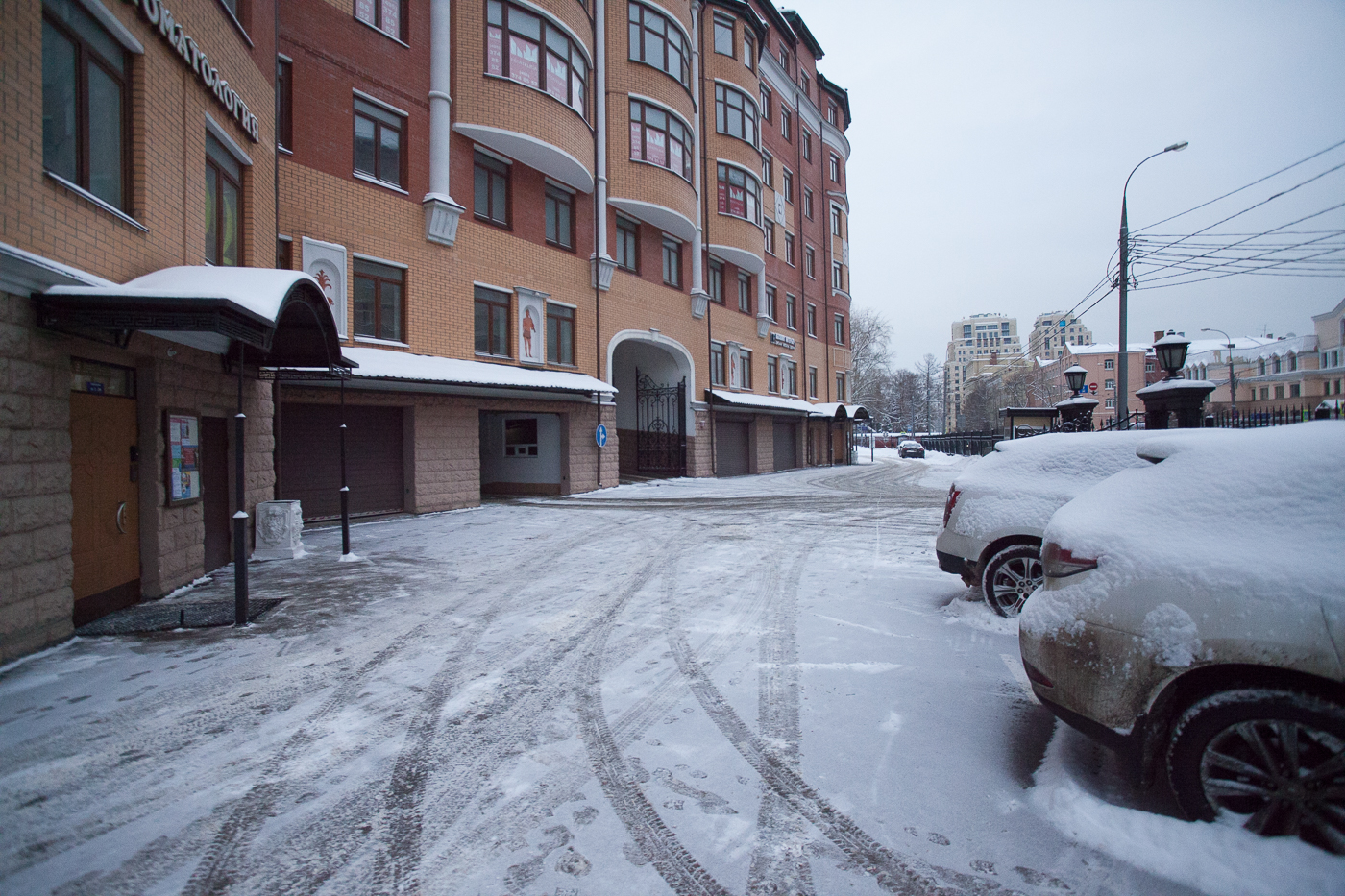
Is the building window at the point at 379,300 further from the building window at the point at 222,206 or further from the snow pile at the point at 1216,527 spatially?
the snow pile at the point at 1216,527

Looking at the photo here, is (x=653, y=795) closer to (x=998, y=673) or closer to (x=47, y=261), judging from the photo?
(x=998, y=673)

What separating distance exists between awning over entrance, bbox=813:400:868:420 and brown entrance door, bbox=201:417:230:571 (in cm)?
2743

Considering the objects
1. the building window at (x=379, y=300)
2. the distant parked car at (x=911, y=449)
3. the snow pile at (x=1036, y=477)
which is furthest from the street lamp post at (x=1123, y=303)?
the distant parked car at (x=911, y=449)

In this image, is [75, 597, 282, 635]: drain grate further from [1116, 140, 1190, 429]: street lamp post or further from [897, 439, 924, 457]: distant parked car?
[897, 439, 924, 457]: distant parked car

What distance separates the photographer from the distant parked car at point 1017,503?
18.3ft

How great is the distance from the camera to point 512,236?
16.5 metres

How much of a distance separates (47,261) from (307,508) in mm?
9032

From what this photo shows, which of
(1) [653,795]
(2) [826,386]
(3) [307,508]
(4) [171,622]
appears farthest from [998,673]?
(2) [826,386]

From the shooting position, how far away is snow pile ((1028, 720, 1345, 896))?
2334 millimetres

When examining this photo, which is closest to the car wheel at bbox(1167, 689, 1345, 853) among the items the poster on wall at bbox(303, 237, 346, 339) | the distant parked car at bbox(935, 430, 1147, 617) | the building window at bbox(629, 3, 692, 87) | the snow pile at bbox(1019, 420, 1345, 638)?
the snow pile at bbox(1019, 420, 1345, 638)

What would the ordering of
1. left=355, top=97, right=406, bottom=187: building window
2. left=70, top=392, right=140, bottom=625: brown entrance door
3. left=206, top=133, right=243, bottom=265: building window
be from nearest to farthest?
left=70, top=392, right=140, bottom=625: brown entrance door < left=206, top=133, right=243, bottom=265: building window < left=355, top=97, right=406, bottom=187: building window

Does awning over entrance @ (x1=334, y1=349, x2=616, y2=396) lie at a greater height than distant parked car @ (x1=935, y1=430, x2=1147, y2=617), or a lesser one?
greater

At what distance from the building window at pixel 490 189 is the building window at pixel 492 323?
72.7 inches

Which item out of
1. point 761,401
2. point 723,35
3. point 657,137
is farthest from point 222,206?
point 723,35
